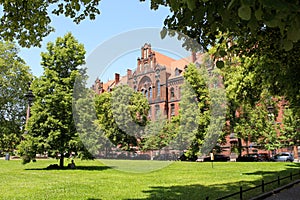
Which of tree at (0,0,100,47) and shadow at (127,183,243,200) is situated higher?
tree at (0,0,100,47)

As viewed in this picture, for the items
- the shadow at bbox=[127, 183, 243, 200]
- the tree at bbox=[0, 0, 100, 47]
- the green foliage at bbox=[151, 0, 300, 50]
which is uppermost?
the tree at bbox=[0, 0, 100, 47]

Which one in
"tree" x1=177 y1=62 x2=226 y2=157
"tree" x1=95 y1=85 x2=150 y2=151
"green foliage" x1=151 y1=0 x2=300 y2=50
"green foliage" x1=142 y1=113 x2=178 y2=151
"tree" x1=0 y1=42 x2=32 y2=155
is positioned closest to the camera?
"green foliage" x1=151 y1=0 x2=300 y2=50

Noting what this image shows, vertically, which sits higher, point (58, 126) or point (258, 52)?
point (258, 52)

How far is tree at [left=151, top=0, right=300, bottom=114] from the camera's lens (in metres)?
2.31

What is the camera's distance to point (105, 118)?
3102 cm

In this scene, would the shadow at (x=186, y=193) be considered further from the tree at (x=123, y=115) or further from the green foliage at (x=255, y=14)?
the tree at (x=123, y=115)

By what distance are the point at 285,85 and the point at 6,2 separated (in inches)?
382

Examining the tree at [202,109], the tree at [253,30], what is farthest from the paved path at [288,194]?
the tree at [202,109]

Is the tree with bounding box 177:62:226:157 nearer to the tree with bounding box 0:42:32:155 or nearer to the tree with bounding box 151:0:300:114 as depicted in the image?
the tree with bounding box 151:0:300:114

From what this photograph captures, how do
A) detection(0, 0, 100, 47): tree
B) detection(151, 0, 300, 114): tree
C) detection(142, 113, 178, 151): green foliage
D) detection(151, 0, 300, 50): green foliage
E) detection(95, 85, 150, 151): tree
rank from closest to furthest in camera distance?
1. detection(151, 0, 300, 50): green foliage
2. detection(151, 0, 300, 114): tree
3. detection(0, 0, 100, 47): tree
4. detection(142, 113, 178, 151): green foliage
5. detection(95, 85, 150, 151): tree

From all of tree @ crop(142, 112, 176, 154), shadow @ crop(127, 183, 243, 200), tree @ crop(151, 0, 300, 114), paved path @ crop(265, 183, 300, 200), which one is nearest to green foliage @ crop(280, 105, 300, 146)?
tree @ crop(142, 112, 176, 154)

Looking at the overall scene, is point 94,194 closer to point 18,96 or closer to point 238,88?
point 238,88

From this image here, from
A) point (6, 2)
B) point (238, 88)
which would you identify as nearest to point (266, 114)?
point (238, 88)

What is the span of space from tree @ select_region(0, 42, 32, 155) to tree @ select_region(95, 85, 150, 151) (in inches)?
661
